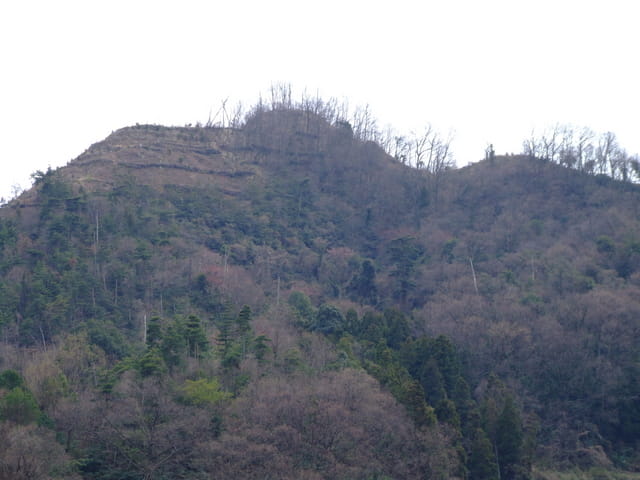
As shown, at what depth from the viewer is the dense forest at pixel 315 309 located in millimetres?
25844

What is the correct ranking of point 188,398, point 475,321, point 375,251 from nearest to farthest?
Result: 1. point 188,398
2. point 475,321
3. point 375,251

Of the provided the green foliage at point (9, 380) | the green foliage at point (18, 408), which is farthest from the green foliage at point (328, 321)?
the green foliage at point (18, 408)

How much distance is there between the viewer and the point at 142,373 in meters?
29.7

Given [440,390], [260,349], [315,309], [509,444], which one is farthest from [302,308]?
[509,444]

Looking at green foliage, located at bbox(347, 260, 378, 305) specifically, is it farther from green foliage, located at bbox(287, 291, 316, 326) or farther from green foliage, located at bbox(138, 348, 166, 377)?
green foliage, located at bbox(138, 348, 166, 377)

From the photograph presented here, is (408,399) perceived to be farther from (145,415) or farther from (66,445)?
(66,445)

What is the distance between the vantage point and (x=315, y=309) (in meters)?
44.1

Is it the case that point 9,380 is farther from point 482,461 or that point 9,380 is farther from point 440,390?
point 482,461

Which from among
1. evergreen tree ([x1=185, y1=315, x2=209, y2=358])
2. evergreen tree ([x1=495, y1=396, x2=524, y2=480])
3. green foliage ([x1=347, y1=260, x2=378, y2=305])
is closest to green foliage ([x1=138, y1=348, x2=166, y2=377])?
evergreen tree ([x1=185, y1=315, x2=209, y2=358])

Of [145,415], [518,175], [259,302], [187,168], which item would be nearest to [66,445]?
[145,415]

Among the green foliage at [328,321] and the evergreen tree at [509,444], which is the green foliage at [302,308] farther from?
the evergreen tree at [509,444]

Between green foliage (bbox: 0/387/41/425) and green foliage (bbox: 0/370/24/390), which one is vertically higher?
green foliage (bbox: 0/370/24/390)

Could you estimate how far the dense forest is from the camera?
25844 millimetres

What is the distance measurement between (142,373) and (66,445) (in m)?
4.89
